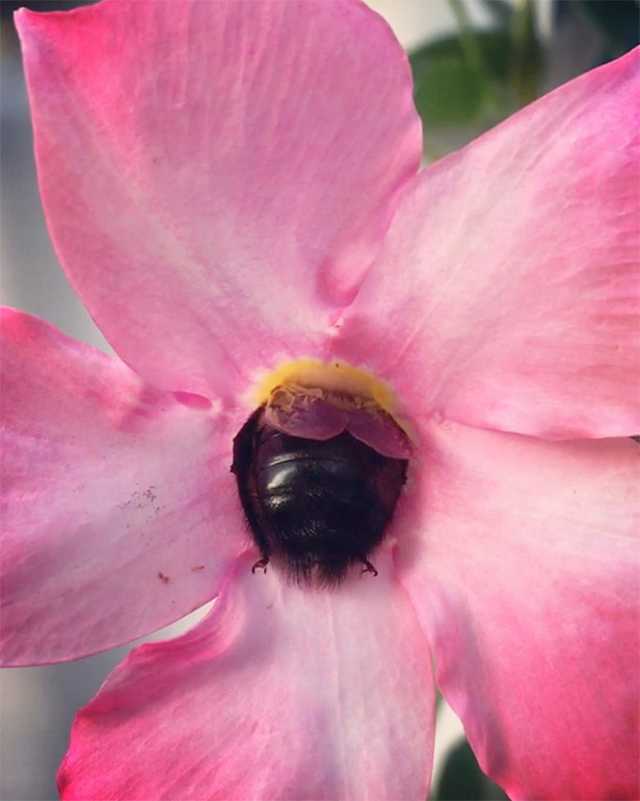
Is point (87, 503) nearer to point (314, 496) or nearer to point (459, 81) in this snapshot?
point (314, 496)

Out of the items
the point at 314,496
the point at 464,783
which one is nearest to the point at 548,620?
the point at 314,496

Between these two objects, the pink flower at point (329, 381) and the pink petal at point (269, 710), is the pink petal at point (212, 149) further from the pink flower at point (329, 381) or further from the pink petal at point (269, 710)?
the pink petal at point (269, 710)

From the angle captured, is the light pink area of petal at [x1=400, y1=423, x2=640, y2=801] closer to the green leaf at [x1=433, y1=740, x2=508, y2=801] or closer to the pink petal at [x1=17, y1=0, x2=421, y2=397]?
the pink petal at [x1=17, y1=0, x2=421, y2=397]

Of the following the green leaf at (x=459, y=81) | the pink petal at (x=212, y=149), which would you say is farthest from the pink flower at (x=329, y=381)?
the green leaf at (x=459, y=81)

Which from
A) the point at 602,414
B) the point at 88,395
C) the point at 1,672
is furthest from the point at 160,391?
the point at 1,672

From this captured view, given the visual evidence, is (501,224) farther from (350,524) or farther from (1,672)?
(1,672)

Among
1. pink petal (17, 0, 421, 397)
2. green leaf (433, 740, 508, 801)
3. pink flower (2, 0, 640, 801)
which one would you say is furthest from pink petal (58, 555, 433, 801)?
green leaf (433, 740, 508, 801)

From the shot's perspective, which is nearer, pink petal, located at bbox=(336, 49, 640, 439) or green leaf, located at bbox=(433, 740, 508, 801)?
pink petal, located at bbox=(336, 49, 640, 439)

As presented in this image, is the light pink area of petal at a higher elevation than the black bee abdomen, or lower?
lower
